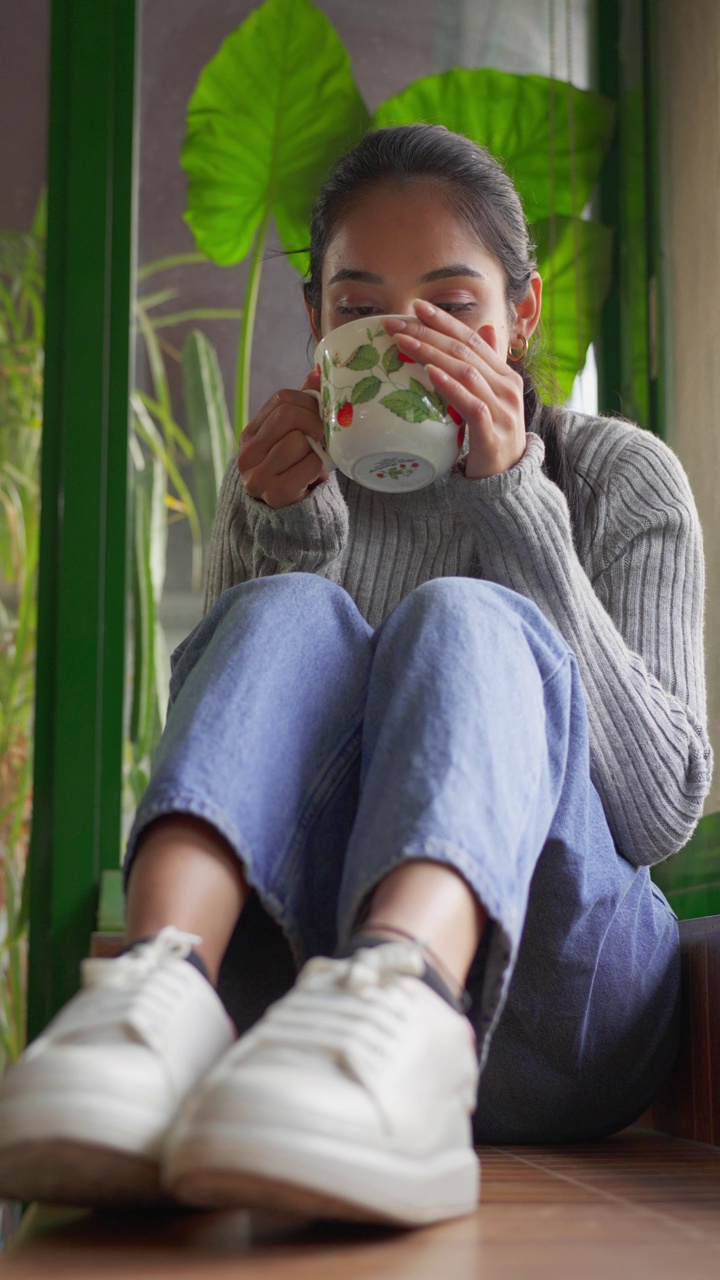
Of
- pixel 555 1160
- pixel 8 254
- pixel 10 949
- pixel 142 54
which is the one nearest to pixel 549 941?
pixel 555 1160

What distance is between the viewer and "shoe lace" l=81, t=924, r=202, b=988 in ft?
2.03

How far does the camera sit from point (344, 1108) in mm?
531

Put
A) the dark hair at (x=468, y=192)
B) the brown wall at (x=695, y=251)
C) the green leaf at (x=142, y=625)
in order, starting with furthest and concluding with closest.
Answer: the green leaf at (x=142, y=625)
the brown wall at (x=695, y=251)
the dark hair at (x=468, y=192)

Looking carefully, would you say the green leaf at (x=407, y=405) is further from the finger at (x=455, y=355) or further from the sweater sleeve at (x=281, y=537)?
the sweater sleeve at (x=281, y=537)

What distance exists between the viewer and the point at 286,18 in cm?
176

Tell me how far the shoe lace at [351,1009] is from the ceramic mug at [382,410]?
464 mm

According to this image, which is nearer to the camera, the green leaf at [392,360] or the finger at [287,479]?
the green leaf at [392,360]

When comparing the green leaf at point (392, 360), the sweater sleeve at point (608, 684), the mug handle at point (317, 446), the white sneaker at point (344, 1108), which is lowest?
the white sneaker at point (344, 1108)

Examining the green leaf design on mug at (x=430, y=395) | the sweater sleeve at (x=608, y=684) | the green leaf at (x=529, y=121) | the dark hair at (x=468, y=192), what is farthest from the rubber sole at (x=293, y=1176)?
the green leaf at (x=529, y=121)

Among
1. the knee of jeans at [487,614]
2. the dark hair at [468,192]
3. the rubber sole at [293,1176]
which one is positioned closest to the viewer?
the rubber sole at [293,1176]

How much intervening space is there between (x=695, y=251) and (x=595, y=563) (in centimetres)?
58

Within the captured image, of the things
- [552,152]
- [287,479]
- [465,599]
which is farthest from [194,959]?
[552,152]

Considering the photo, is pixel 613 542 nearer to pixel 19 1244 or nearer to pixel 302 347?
pixel 302 347

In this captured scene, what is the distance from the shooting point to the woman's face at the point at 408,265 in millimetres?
1119
